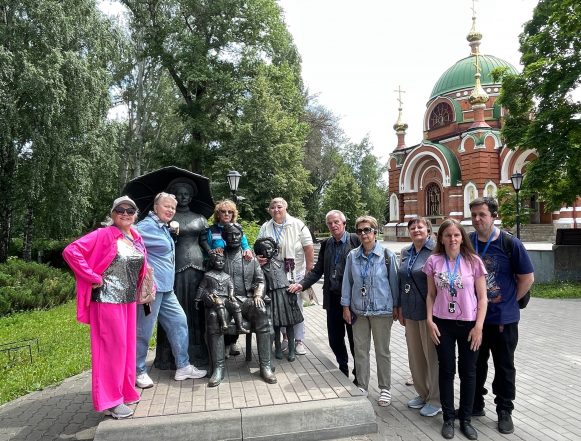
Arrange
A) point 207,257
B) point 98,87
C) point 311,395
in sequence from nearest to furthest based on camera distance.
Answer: point 311,395
point 207,257
point 98,87

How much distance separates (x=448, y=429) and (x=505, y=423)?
0.57 m

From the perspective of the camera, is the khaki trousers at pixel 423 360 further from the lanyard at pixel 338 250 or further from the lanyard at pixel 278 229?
the lanyard at pixel 278 229

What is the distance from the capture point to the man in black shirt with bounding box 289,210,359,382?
15.8 ft

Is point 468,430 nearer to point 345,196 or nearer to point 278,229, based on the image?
point 278,229

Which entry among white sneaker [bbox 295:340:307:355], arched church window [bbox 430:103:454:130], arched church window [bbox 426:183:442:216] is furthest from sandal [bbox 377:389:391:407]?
arched church window [bbox 430:103:454:130]

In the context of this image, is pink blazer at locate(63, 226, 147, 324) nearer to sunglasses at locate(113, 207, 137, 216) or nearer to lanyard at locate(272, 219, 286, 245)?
sunglasses at locate(113, 207, 137, 216)

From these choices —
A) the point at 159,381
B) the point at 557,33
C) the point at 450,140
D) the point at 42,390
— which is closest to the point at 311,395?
the point at 159,381

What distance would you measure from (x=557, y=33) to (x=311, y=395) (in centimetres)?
1412

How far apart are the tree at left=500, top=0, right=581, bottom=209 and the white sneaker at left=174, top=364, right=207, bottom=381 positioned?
11.9 metres

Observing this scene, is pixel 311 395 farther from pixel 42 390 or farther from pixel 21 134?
pixel 21 134

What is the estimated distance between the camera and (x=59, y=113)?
15656 mm

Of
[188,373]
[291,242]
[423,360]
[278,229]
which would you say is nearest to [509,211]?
[291,242]

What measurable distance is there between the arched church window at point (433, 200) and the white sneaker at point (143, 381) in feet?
93.8

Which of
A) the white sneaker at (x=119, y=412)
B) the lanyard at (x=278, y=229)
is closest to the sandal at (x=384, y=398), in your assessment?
the lanyard at (x=278, y=229)
